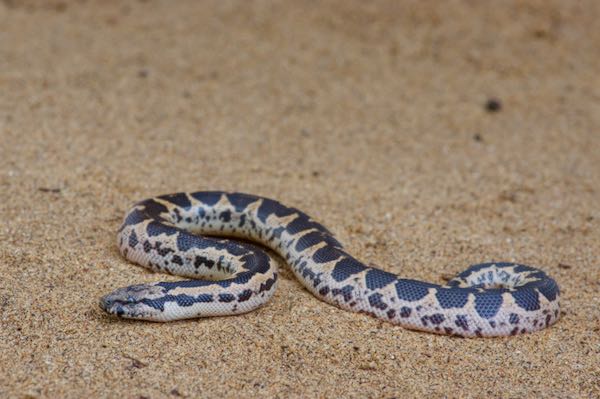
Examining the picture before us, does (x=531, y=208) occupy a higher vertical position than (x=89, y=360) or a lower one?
higher

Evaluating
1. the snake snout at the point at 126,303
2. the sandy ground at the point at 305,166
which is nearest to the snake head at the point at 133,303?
the snake snout at the point at 126,303

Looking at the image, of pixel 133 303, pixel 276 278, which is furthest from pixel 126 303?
pixel 276 278

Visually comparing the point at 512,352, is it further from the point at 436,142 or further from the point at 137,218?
the point at 436,142

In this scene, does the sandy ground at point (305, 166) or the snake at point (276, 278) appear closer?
the sandy ground at point (305, 166)

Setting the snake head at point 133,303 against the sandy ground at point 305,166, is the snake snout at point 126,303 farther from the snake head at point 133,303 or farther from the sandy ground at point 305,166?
the sandy ground at point 305,166

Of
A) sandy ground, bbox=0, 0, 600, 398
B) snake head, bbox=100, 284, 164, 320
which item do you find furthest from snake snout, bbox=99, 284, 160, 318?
sandy ground, bbox=0, 0, 600, 398

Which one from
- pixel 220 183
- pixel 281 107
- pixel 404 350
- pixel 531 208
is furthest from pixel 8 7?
pixel 404 350
